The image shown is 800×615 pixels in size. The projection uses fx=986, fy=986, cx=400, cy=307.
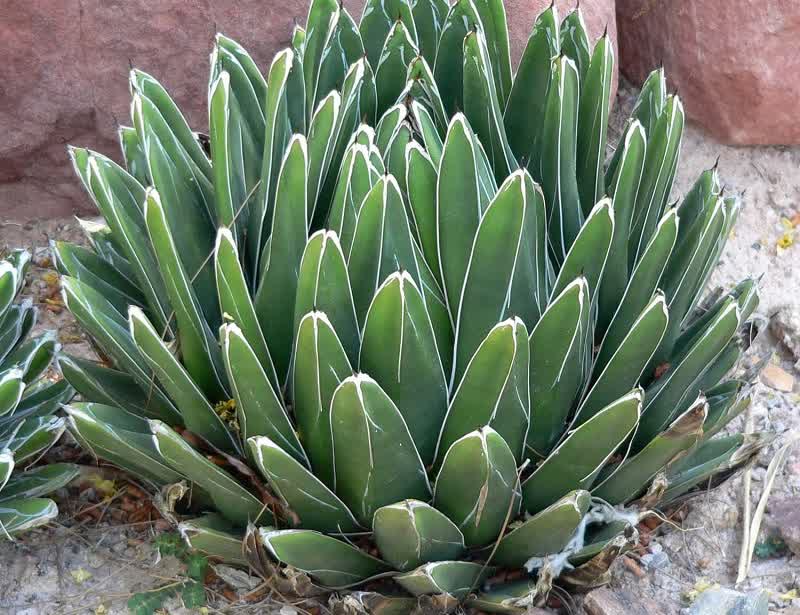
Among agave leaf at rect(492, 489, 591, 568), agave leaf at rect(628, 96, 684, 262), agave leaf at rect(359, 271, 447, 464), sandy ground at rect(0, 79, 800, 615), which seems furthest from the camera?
sandy ground at rect(0, 79, 800, 615)

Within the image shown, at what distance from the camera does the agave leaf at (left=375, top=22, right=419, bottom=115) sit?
5.75 feet

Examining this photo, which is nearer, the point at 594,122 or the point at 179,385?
the point at 179,385

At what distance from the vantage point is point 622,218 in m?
1.62

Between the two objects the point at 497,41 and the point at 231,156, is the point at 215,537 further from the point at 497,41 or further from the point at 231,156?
the point at 497,41

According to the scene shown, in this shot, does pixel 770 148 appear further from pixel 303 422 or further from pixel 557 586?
pixel 303 422

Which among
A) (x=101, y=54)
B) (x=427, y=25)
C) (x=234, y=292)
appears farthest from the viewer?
(x=101, y=54)

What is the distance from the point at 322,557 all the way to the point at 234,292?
0.42m

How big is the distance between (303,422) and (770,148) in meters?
1.80

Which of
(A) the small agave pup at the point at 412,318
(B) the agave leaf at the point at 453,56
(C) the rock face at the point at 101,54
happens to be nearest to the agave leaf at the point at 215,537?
(A) the small agave pup at the point at 412,318

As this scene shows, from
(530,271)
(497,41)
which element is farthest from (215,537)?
(497,41)

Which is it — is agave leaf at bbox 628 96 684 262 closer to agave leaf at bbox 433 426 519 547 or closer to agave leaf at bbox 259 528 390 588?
agave leaf at bbox 433 426 519 547

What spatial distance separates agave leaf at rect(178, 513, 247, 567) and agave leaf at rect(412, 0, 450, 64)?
0.96 meters

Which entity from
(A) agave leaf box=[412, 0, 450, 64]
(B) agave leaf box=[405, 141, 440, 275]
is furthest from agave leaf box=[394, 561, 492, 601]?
(A) agave leaf box=[412, 0, 450, 64]

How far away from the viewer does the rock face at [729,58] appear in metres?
2.49
